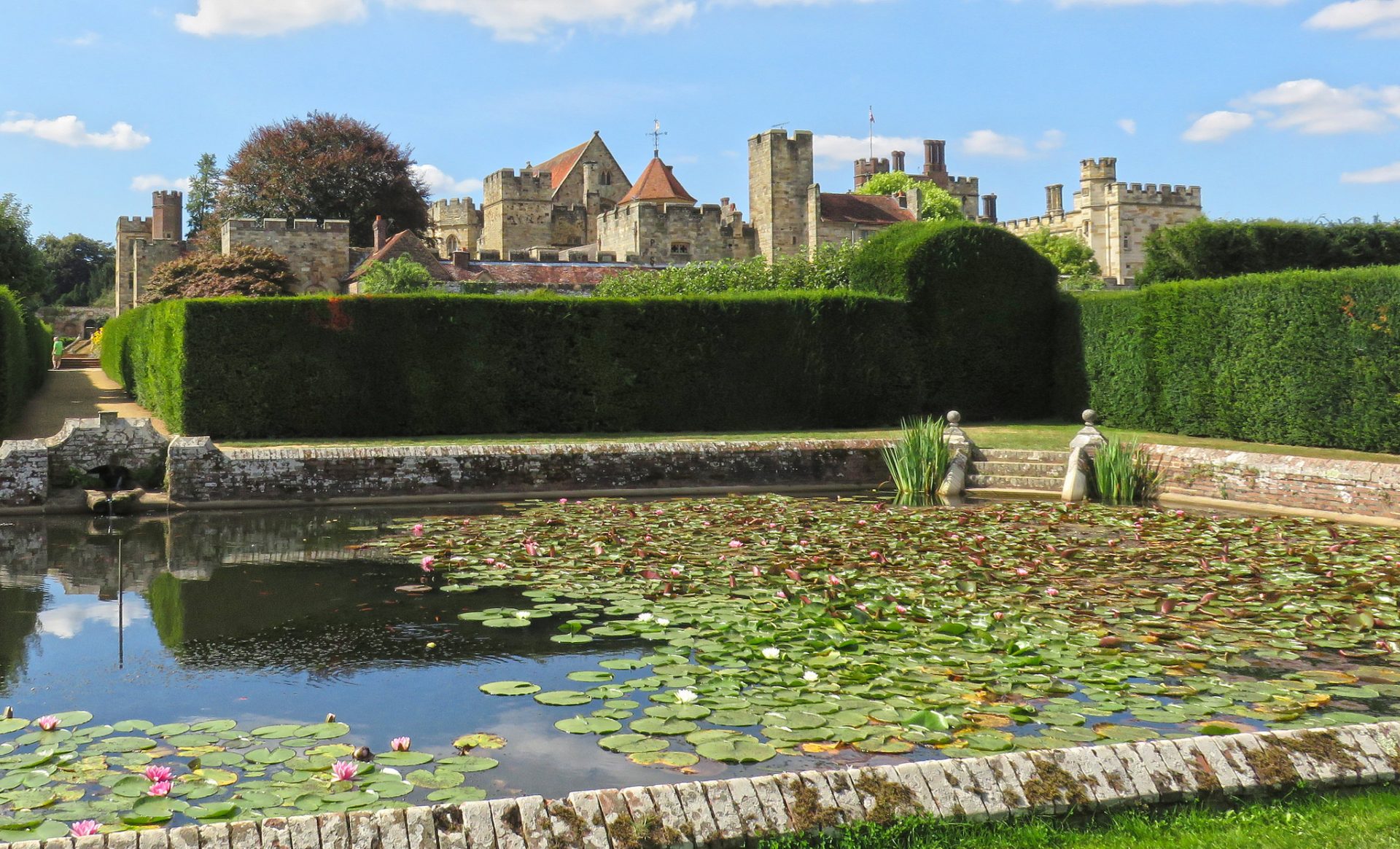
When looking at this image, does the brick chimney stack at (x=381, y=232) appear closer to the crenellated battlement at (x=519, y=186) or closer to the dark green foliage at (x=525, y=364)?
the crenellated battlement at (x=519, y=186)

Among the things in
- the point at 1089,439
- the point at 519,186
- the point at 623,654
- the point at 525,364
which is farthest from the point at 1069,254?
the point at 623,654

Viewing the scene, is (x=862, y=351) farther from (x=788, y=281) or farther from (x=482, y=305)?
(x=788, y=281)

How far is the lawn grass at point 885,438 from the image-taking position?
13.9 metres

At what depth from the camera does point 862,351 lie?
60.3 feet

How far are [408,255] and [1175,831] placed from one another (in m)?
37.3

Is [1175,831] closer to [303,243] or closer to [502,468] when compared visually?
[502,468]

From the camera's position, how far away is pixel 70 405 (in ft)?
72.2

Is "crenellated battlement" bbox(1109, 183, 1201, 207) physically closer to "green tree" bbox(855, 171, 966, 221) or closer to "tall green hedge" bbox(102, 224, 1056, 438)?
"green tree" bbox(855, 171, 966, 221)

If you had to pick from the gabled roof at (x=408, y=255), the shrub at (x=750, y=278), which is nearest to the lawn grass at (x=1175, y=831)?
the shrub at (x=750, y=278)

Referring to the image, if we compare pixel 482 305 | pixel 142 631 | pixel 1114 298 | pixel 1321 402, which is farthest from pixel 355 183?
pixel 142 631

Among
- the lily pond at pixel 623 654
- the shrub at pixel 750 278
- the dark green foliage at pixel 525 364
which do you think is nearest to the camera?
the lily pond at pixel 623 654

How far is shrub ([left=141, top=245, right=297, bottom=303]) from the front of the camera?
1276 inches

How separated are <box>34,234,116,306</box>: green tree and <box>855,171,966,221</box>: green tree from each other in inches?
1937

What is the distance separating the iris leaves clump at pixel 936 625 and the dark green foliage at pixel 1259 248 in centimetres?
2131
